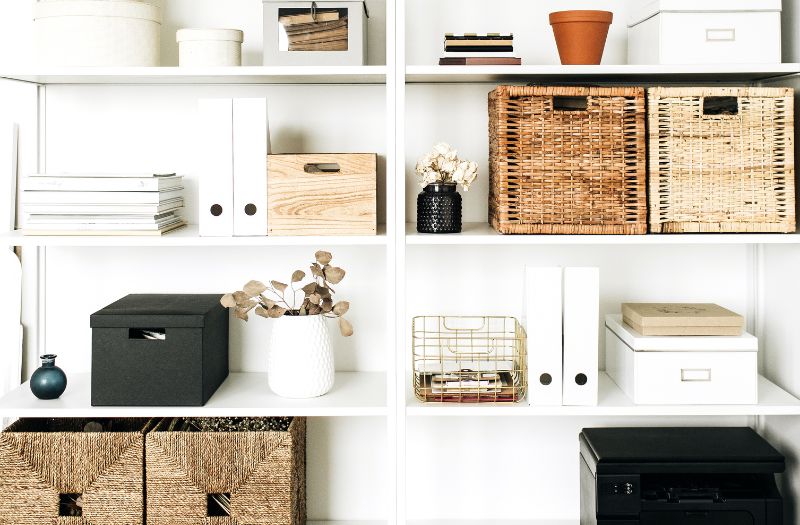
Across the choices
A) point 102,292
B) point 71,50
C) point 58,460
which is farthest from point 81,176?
point 58,460

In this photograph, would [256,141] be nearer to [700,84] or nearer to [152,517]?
[152,517]

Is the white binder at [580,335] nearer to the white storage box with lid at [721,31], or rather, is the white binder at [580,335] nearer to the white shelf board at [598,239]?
the white shelf board at [598,239]

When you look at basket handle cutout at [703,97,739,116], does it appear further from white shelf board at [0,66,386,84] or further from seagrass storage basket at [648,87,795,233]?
white shelf board at [0,66,386,84]

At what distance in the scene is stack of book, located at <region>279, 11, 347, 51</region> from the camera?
2168 millimetres

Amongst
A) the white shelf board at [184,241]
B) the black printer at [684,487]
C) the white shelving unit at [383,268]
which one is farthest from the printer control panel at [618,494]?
the white shelf board at [184,241]

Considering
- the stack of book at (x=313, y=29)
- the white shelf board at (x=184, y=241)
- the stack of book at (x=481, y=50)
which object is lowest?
the white shelf board at (x=184, y=241)

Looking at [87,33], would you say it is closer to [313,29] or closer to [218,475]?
[313,29]

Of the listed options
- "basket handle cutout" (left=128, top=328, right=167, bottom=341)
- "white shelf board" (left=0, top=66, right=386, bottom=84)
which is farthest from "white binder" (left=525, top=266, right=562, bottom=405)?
"basket handle cutout" (left=128, top=328, right=167, bottom=341)

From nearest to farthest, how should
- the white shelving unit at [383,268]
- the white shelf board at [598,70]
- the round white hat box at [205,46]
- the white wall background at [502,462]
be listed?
the white shelf board at [598,70], the round white hat box at [205,46], the white shelving unit at [383,268], the white wall background at [502,462]

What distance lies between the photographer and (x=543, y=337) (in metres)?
2.18

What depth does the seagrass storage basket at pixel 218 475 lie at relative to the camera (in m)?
2.20

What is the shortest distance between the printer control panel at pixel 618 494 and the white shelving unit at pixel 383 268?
265 millimetres

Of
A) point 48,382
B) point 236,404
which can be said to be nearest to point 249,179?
point 236,404

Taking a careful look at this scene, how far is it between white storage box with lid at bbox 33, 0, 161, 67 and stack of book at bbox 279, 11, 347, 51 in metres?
0.39
